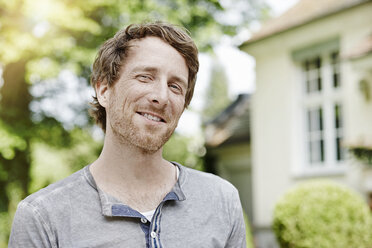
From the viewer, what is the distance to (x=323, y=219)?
25.4 ft

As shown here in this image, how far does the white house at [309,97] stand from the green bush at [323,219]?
1.26 metres

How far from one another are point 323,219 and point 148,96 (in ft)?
21.6

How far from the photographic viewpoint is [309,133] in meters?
10.8

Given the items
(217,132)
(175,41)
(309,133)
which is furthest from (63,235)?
(217,132)

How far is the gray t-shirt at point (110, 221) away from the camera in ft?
5.18

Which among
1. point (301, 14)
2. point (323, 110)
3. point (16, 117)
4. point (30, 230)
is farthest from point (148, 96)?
point (16, 117)

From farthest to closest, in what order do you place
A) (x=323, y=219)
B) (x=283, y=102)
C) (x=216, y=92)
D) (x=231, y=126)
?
(x=216, y=92), (x=231, y=126), (x=283, y=102), (x=323, y=219)

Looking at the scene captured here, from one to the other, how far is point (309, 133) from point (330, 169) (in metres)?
1.05

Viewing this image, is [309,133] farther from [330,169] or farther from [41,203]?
[41,203]

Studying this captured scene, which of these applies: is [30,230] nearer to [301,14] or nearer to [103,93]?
[103,93]

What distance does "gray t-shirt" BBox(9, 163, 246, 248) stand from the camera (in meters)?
1.58

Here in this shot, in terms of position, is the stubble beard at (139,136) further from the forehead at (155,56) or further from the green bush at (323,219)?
the green bush at (323,219)

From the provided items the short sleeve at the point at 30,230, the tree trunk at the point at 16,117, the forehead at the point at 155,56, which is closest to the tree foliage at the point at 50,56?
the tree trunk at the point at 16,117

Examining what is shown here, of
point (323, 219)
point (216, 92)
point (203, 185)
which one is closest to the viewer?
point (203, 185)
